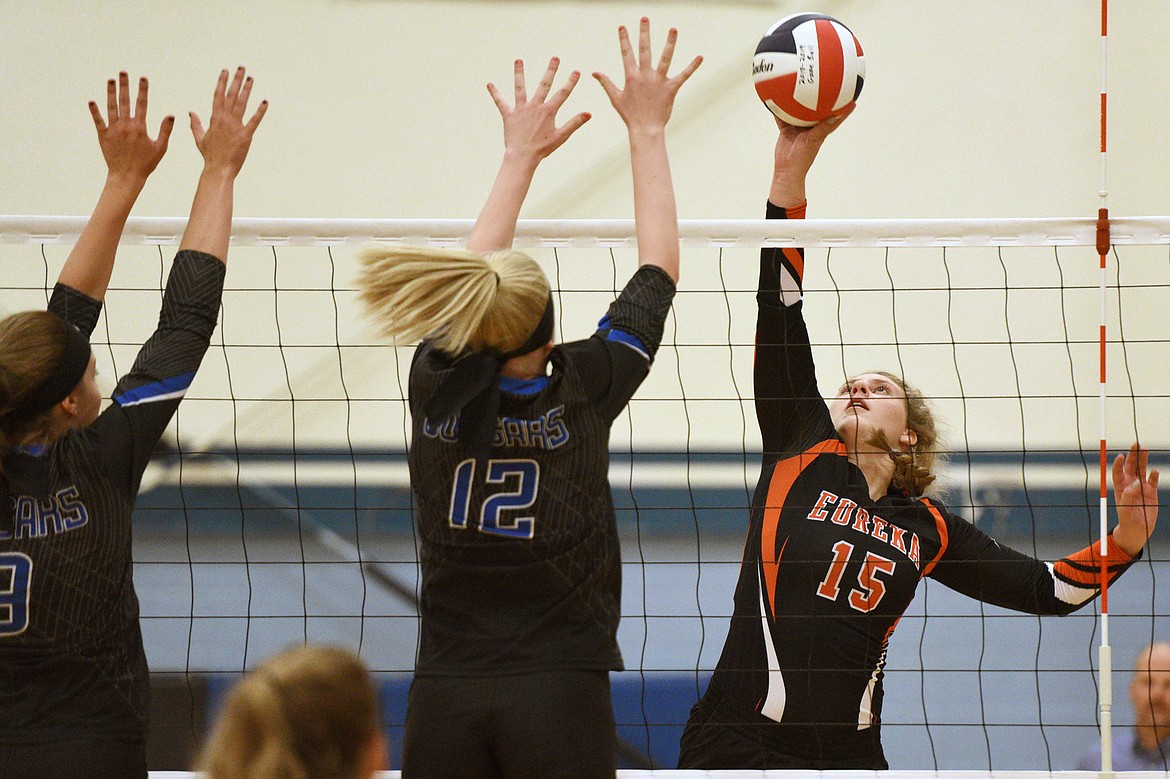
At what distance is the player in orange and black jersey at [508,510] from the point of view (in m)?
1.85

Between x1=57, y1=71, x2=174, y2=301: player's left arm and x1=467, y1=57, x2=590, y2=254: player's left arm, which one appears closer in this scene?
x1=467, y1=57, x2=590, y2=254: player's left arm

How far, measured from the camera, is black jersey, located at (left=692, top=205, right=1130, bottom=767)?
285cm

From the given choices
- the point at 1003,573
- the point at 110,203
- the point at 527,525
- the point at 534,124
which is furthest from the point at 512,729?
the point at 1003,573

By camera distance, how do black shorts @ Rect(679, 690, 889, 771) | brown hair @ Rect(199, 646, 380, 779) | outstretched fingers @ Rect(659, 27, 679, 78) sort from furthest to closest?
black shorts @ Rect(679, 690, 889, 771) < outstretched fingers @ Rect(659, 27, 679, 78) < brown hair @ Rect(199, 646, 380, 779)

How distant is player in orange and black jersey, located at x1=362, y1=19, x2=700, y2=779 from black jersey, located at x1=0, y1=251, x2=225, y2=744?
424 millimetres

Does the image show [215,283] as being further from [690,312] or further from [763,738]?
[690,312]

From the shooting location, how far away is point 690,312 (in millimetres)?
6012

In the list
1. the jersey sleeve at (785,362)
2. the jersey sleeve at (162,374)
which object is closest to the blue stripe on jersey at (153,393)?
the jersey sleeve at (162,374)

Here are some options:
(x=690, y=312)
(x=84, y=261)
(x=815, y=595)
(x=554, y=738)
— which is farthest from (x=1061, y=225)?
(x=690, y=312)

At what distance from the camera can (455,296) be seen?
1844 millimetres

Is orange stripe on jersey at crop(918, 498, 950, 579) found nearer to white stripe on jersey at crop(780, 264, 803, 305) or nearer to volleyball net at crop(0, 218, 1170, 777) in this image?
white stripe on jersey at crop(780, 264, 803, 305)

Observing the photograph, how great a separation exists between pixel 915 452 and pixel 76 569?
6.51ft

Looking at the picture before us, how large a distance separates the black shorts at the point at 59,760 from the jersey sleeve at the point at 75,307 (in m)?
0.72

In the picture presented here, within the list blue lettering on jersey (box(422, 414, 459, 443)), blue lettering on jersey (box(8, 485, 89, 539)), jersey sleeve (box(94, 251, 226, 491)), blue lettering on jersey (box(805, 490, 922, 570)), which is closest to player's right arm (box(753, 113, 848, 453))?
blue lettering on jersey (box(805, 490, 922, 570))
